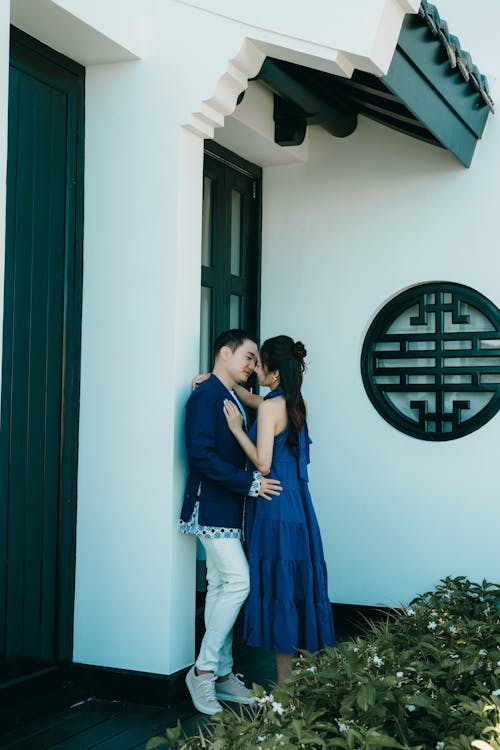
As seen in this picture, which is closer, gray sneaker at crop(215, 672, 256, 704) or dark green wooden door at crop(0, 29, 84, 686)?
dark green wooden door at crop(0, 29, 84, 686)

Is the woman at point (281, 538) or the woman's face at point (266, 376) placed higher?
the woman's face at point (266, 376)

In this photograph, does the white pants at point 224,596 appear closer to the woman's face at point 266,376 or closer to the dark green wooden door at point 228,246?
the woman's face at point 266,376

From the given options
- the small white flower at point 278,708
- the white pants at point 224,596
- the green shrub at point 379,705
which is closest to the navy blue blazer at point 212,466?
the white pants at point 224,596

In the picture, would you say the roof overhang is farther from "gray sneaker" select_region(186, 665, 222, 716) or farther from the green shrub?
"gray sneaker" select_region(186, 665, 222, 716)

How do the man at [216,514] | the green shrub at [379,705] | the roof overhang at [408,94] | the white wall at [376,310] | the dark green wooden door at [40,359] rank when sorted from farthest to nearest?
the white wall at [376,310]
the roof overhang at [408,94]
the man at [216,514]
the dark green wooden door at [40,359]
the green shrub at [379,705]

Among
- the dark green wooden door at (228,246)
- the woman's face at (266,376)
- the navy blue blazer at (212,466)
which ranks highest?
the dark green wooden door at (228,246)

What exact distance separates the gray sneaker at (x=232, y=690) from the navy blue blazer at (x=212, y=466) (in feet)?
2.29

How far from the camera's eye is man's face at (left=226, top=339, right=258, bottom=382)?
12.4 ft

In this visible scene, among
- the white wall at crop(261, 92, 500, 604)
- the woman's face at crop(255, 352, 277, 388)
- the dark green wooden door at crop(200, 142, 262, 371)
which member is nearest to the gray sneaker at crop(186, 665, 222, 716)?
the woman's face at crop(255, 352, 277, 388)

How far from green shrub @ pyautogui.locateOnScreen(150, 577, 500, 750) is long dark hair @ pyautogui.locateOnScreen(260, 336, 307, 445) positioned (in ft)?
3.45

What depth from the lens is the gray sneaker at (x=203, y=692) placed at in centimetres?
346

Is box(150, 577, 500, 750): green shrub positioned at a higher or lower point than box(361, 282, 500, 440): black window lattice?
lower

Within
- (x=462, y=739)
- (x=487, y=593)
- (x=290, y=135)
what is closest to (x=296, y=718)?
(x=462, y=739)

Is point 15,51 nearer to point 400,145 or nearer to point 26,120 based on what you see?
point 26,120
